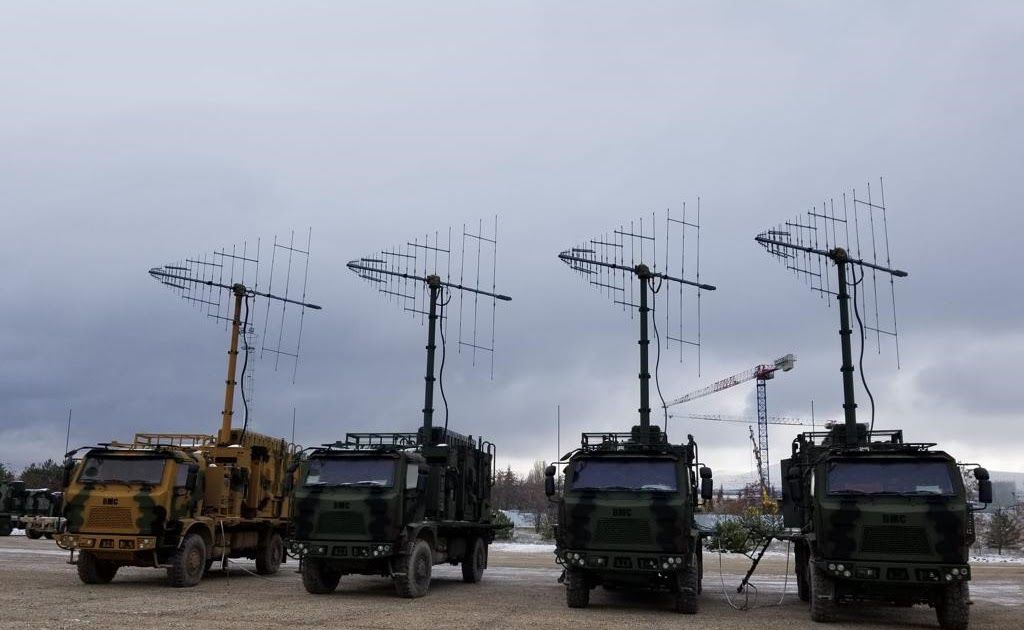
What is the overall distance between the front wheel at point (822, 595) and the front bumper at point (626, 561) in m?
2.06

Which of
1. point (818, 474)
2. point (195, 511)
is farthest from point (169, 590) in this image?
point (818, 474)

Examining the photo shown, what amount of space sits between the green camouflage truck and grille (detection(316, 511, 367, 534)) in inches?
142

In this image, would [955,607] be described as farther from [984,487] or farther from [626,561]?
[626,561]

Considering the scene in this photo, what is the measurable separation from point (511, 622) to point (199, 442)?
1179 centimetres

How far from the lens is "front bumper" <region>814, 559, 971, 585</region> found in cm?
1316

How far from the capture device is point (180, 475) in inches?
731

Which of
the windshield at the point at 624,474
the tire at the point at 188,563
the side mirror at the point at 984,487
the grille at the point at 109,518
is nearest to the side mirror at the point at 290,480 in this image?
the tire at the point at 188,563

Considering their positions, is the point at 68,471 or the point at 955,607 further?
the point at 68,471

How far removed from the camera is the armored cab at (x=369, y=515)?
655 inches

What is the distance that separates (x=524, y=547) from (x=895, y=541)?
28.9 metres

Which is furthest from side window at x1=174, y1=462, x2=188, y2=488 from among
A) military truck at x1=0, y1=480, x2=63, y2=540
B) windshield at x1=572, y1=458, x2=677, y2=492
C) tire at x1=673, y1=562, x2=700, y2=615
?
military truck at x1=0, y1=480, x2=63, y2=540

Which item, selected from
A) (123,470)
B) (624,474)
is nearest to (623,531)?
(624,474)

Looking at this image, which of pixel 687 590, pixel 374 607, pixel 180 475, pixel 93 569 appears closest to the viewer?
pixel 687 590

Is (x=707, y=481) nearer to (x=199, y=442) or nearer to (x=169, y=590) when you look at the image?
(x=169, y=590)
